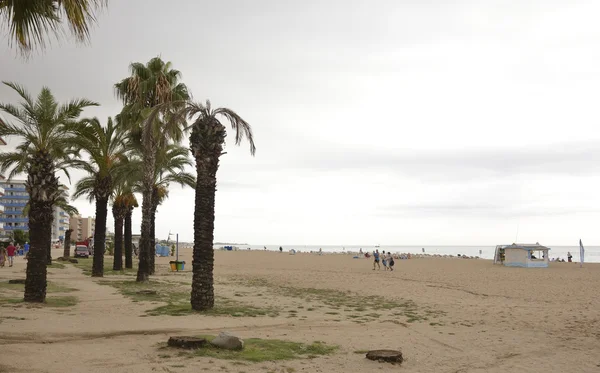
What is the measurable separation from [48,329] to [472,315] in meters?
12.3

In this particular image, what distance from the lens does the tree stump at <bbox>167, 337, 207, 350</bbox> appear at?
8969 millimetres

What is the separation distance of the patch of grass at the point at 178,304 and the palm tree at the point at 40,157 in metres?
3.29

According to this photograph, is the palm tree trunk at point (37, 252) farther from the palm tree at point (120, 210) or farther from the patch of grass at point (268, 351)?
the palm tree at point (120, 210)

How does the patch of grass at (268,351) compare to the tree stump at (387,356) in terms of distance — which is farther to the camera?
the tree stump at (387,356)

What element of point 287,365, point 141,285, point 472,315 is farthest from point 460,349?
point 141,285

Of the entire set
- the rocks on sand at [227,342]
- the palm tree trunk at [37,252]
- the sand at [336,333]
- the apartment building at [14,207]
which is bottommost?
the sand at [336,333]

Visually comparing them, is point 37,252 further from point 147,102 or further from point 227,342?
point 147,102

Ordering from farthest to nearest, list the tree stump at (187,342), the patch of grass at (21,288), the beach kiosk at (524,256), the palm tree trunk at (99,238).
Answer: the beach kiosk at (524,256) < the palm tree trunk at (99,238) < the patch of grass at (21,288) < the tree stump at (187,342)

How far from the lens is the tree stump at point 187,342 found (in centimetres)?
897

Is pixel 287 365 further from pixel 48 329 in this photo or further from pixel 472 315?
pixel 472 315

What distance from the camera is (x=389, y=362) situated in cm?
874

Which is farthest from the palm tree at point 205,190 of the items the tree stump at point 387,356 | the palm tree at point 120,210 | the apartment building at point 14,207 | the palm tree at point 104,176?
the apartment building at point 14,207

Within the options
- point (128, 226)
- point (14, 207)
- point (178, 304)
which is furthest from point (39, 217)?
point (14, 207)

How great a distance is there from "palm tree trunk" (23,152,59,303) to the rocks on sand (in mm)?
8484
